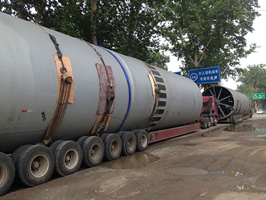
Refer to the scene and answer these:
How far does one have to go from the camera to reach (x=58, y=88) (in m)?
5.27

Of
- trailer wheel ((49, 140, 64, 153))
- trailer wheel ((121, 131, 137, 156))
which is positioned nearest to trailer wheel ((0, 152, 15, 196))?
trailer wheel ((49, 140, 64, 153))

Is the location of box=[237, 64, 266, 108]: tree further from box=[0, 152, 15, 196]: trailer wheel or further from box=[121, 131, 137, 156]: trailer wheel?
box=[0, 152, 15, 196]: trailer wheel

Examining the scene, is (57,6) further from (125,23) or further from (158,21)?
(158,21)

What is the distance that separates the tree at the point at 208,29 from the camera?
24.6 metres

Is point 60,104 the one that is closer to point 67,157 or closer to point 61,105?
point 61,105

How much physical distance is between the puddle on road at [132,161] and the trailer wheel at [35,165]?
2006 millimetres

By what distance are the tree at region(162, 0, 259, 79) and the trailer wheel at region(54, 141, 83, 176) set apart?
2067 centimetres

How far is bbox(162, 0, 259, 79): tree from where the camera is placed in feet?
80.7


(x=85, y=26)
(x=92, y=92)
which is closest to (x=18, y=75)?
(x=92, y=92)

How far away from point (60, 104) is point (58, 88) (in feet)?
1.31

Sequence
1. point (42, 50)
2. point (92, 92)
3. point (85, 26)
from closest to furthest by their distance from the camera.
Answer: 1. point (42, 50)
2. point (92, 92)
3. point (85, 26)

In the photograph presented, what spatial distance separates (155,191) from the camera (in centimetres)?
442

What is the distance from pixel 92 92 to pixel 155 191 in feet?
10.5

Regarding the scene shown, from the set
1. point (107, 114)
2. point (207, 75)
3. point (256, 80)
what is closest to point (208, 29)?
point (207, 75)
